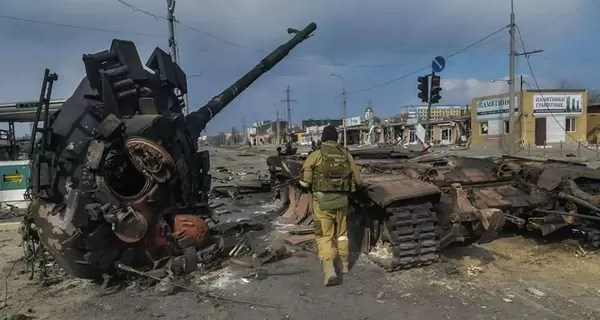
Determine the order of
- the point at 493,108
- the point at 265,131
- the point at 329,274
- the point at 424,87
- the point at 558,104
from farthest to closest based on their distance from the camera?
the point at 265,131 < the point at 493,108 < the point at 558,104 < the point at 424,87 < the point at 329,274

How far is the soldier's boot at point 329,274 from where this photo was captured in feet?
18.9

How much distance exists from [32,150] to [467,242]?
5.78 metres

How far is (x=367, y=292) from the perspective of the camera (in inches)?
217

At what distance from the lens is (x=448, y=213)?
6418 millimetres

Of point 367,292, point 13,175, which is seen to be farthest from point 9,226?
point 367,292

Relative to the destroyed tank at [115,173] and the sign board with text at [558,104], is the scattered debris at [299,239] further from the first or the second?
the sign board with text at [558,104]

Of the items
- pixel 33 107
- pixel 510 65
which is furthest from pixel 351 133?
pixel 33 107

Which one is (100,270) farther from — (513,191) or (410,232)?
(513,191)

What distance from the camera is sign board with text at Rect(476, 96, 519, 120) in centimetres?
3903

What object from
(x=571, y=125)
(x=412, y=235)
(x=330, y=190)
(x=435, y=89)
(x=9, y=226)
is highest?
(x=435, y=89)

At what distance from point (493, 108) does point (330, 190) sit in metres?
37.7

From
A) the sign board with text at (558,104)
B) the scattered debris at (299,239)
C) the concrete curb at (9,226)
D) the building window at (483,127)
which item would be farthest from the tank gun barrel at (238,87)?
the building window at (483,127)

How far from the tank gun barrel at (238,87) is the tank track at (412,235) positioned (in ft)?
10.7

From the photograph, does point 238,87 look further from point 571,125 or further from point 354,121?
point 354,121
